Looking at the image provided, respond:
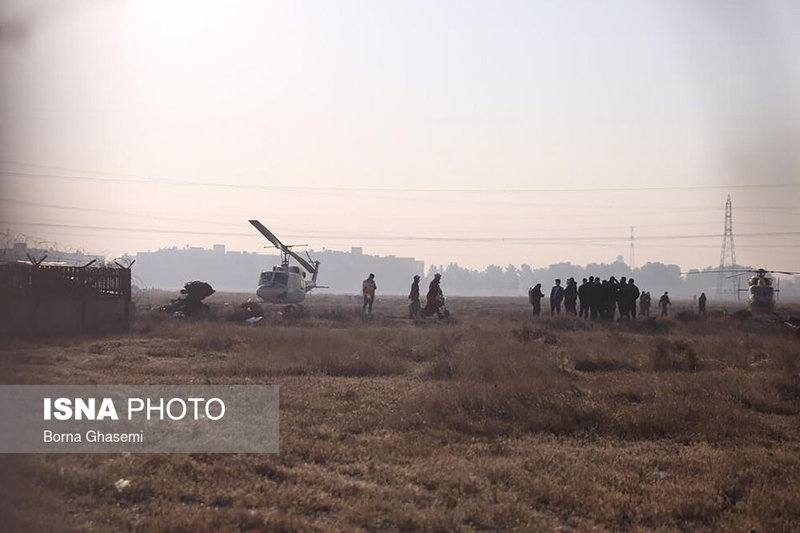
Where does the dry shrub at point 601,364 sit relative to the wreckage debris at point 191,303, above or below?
below

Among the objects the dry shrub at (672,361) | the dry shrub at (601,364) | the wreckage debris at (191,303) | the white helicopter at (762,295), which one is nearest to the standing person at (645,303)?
the white helicopter at (762,295)

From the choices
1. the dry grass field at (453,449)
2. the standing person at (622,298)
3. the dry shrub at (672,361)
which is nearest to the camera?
the dry grass field at (453,449)

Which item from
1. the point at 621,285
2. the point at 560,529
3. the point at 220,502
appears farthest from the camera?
the point at 621,285

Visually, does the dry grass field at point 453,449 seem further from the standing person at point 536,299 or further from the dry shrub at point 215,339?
the standing person at point 536,299

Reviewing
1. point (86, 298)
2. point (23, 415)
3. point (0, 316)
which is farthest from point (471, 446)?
point (86, 298)

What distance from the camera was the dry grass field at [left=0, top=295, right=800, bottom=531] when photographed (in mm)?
7039

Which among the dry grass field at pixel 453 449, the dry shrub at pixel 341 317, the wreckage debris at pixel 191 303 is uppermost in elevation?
the wreckage debris at pixel 191 303

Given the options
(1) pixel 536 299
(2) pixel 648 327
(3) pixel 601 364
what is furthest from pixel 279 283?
(3) pixel 601 364

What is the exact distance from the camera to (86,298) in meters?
23.2

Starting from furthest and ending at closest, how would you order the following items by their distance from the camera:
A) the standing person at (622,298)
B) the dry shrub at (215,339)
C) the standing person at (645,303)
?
the standing person at (645,303), the standing person at (622,298), the dry shrub at (215,339)

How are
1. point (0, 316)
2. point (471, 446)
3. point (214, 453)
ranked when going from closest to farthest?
point (214, 453)
point (471, 446)
point (0, 316)

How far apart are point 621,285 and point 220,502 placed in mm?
27318

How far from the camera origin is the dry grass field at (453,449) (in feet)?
23.1

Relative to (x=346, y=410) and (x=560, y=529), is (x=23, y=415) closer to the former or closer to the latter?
(x=346, y=410)
